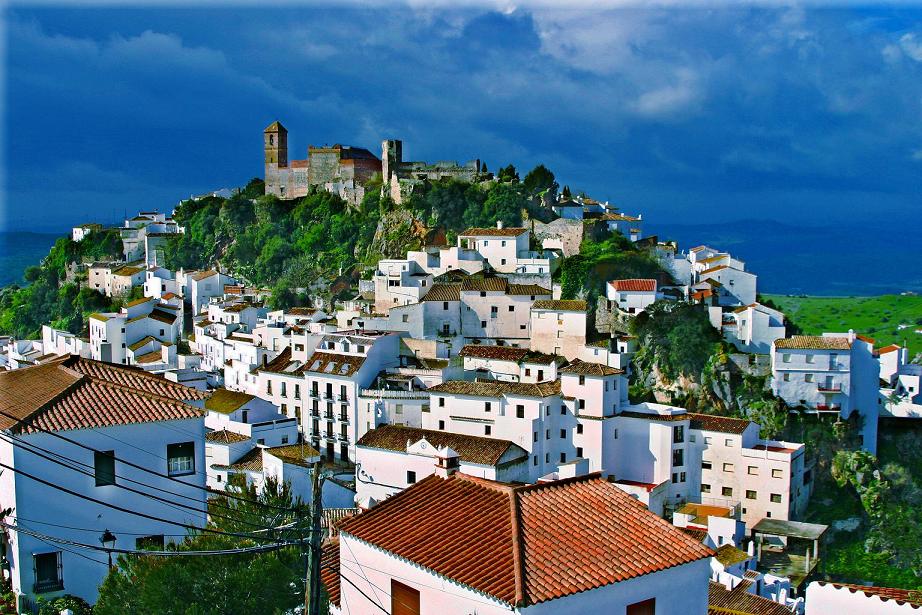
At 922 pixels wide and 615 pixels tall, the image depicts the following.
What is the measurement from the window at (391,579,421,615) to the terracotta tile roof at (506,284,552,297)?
35.0 m

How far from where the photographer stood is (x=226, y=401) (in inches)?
1436

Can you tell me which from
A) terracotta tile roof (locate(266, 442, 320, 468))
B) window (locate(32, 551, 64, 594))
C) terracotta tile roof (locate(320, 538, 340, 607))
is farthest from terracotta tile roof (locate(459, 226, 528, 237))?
window (locate(32, 551, 64, 594))

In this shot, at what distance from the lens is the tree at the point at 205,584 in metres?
11.0

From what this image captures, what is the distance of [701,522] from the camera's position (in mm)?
33250

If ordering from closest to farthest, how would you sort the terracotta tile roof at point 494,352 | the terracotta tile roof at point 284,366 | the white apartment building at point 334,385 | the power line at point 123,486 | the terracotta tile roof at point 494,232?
the power line at point 123,486 → the white apartment building at point 334,385 → the terracotta tile roof at point 494,352 → the terracotta tile roof at point 284,366 → the terracotta tile roof at point 494,232

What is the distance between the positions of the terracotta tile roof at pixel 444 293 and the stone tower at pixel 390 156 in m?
21.1

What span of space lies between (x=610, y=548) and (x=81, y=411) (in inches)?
311

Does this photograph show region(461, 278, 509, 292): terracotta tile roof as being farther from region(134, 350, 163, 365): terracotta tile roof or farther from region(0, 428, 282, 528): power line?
region(0, 428, 282, 528): power line

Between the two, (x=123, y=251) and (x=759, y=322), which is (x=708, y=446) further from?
(x=123, y=251)

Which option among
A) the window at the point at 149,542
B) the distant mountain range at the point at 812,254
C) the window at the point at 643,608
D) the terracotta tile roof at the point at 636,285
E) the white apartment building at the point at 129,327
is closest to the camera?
the window at the point at 643,608

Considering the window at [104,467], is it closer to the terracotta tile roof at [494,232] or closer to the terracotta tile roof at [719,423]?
the terracotta tile roof at [719,423]

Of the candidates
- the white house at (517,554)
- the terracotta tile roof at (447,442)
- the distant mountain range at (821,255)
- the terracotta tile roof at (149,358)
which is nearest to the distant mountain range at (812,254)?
the distant mountain range at (821,255)

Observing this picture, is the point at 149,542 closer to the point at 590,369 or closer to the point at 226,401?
the point at 226,401

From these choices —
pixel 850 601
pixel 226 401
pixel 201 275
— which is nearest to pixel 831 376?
pixel 226 401
